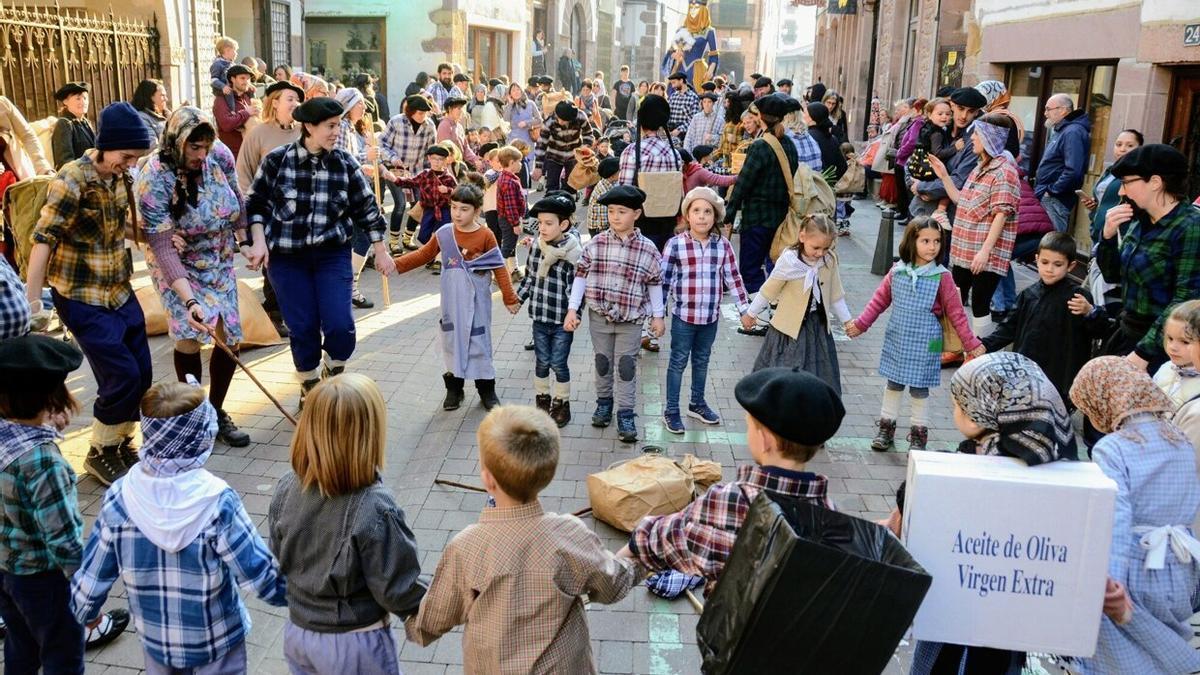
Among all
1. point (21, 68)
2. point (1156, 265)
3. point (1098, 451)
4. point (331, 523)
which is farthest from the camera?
point (21, 68)

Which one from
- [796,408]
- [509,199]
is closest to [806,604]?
[796,408]

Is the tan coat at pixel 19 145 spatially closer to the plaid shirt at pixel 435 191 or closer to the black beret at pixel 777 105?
the plaid shirt at pixel 435 191

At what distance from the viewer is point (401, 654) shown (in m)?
3.93

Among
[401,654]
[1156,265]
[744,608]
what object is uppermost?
[1156,265]

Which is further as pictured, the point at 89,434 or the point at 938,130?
the point at 938,130

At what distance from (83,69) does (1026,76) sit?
12.0m

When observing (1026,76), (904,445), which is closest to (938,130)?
(1026,76)

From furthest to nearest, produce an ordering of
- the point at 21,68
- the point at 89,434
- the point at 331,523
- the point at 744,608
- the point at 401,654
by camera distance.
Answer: the point at 21,68 → the point at 89,434 → the point at 401,654 → the point at 331,523 → the point at 744,608

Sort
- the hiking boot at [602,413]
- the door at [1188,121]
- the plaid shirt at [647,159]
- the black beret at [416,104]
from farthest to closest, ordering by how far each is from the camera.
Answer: the black beret at [416,104], the door at [1188,121], the plaid shirt at [647,159], the hiking boot at [602,413]

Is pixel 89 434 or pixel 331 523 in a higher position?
pixel 331 523

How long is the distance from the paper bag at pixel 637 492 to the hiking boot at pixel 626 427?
111 centimetres

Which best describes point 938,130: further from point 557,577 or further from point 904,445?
point 557,577

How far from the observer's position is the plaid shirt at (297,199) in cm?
568

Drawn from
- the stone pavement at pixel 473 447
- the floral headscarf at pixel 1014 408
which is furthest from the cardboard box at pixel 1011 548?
the stone pavement at pixel 473 447
